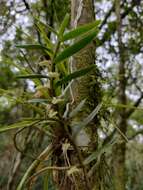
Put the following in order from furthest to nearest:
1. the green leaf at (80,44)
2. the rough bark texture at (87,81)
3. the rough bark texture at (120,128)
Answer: the rough bark texture at (120,128), the rough bark texture at (87,81), the green leaf at (80,44)

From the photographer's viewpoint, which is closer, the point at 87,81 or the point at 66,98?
the point at 66,98

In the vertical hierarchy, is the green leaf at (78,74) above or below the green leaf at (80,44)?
below

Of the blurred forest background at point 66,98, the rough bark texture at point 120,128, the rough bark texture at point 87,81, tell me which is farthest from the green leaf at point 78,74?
the rough bark texture at point 120,128

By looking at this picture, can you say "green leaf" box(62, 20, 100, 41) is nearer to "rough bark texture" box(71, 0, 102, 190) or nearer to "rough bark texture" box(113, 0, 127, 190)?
"rough bark texture" box(71, 0, 102, 190)

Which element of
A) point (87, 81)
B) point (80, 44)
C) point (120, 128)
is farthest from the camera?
point (120, 128)

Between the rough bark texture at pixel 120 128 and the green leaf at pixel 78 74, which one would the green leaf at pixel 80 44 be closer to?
the green leaf at pixel 78 74

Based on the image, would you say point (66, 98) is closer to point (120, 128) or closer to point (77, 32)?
point (77, 32)

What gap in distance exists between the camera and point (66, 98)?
21.2 inches

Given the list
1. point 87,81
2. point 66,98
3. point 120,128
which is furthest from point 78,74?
point 120,128

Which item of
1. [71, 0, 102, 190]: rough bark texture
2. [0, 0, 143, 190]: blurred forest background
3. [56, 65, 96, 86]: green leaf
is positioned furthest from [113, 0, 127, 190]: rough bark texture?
[56, 65, 96, 86]: green leaf

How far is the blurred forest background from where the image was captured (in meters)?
0.59

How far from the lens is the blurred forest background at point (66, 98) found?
0.59 metres

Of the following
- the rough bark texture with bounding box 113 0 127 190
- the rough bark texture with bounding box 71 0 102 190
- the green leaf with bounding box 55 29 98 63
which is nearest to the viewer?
the green leaf with bounding box 55 29 98 63

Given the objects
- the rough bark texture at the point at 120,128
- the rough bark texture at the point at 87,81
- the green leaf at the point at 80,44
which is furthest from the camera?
the rough bark texture at the point at 120,128
